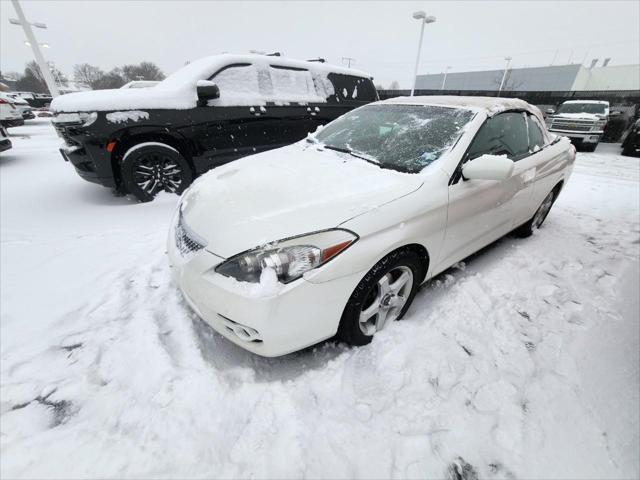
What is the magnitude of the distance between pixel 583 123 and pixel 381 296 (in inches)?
494

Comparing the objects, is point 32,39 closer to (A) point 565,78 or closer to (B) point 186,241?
(B) point 186,241

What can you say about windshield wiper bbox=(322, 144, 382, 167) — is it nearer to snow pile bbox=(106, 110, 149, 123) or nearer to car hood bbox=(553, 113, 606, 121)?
snow pile bbox=(106, 110, 149, 123)

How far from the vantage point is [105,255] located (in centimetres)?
284

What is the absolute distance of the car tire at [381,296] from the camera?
5.65 feet

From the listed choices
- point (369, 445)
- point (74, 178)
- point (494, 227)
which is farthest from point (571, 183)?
point (74, 178)

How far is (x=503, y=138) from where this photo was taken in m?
2.62

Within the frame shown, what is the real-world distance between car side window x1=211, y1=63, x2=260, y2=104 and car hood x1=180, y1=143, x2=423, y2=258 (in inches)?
88.6

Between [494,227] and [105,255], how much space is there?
3.59m

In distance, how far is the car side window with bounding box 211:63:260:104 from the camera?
4055 mm

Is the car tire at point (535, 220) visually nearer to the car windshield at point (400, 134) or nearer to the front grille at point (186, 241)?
the car windshield at point (400, 134)

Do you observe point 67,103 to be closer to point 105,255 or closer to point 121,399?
point 105,255

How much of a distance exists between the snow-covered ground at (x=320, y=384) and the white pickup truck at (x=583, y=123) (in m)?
10.2

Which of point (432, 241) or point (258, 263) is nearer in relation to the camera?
A: point (258, 263)

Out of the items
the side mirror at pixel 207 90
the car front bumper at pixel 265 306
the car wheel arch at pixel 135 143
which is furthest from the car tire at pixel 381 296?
the car wheel arch at pixel 135 143
